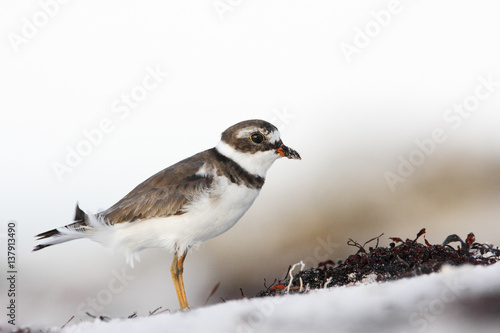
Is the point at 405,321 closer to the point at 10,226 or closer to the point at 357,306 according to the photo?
the point at 357,306

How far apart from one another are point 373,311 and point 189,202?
211 cm

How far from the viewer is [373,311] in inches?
111

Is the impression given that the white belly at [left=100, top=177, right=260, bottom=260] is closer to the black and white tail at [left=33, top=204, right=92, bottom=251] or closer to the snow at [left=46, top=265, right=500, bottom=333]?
the black and white tail at [left=33, top=204, right=92, bottom=251]

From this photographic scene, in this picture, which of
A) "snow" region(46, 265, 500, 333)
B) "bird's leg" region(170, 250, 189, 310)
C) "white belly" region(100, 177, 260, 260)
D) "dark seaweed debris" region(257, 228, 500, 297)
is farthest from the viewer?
"bird's leg" region(170, 250, 189, 310)

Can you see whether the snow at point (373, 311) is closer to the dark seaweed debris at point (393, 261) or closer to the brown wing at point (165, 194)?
the dark seaweed debris at point (393, 261)

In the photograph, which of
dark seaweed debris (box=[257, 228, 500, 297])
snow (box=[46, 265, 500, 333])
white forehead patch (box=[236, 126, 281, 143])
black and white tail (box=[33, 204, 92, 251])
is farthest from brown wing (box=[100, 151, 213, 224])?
snow (box=[46, 265, 500, 333])

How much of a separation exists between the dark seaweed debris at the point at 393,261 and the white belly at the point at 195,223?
3.12 feet

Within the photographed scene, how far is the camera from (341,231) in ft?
26.9

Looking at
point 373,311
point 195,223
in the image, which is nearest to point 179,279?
point 195,223

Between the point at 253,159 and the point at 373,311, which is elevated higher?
the point at 253,159

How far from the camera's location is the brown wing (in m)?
4.51

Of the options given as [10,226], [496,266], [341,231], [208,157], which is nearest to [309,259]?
[341,231]

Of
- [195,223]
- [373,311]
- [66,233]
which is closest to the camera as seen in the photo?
[373,311]

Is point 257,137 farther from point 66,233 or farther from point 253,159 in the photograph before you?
point 66,233
